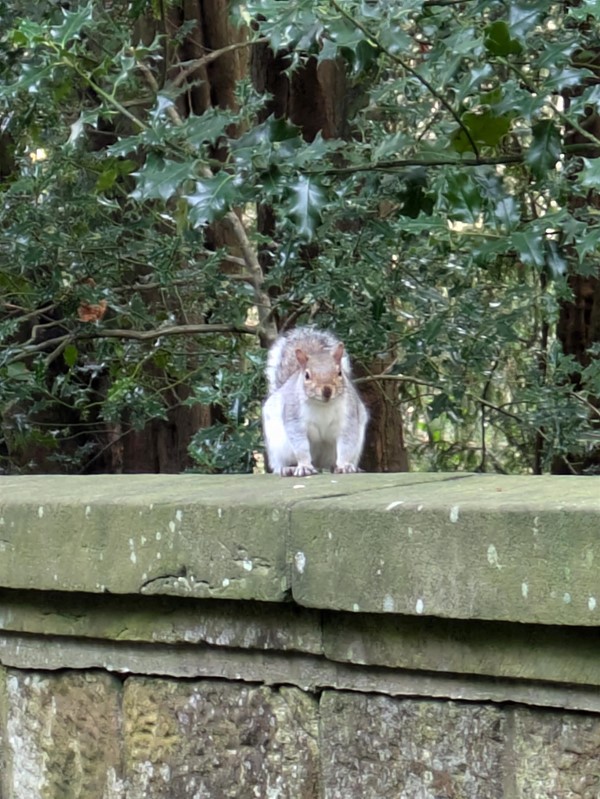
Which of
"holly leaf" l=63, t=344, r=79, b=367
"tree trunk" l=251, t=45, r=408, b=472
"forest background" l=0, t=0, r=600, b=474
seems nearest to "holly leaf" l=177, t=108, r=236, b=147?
"forest background" l=0, t=0, r=600, b=474

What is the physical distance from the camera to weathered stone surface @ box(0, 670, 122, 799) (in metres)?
2.09

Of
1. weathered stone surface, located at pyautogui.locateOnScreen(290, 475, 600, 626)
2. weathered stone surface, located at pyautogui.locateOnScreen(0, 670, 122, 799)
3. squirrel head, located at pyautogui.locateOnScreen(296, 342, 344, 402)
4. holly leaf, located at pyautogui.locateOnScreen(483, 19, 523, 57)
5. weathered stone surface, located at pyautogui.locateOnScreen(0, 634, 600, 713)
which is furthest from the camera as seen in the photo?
squirrel head, located at pyautogui.locateOnScreen(296, 342, 344, 402)

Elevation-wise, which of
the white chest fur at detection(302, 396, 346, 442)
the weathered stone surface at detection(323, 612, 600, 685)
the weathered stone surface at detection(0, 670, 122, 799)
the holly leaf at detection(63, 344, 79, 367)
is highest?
the holly leaf at detection(63, 344, 79, 367)

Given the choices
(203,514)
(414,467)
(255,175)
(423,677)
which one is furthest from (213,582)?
(414,467)

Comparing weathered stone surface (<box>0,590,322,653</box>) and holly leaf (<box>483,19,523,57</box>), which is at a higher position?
holly leaf (<box>483,19,523,57</box>)

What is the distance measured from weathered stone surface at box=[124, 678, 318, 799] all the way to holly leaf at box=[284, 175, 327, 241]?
1.12 m

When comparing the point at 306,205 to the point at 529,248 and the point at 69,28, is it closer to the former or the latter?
the point at 529,248

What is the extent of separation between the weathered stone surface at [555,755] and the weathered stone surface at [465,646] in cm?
7

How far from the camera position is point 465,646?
1677mm

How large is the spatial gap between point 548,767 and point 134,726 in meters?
0.76

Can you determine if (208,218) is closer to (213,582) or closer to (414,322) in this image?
(213,582)

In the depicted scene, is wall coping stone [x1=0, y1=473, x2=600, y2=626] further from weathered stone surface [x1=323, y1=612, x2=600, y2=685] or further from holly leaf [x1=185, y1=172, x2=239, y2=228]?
holly leaf [x1=185, y1=172, x2=239, y2=228]

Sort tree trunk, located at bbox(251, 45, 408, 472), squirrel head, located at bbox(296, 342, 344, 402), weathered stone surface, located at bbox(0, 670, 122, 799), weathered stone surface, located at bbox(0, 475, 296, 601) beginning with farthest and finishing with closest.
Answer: tree trunk, located at bbox(251, 45, 408, 472) → squirrel head, located at bbox(296, 342, 344, 402) → weathered stone surface, located at bbox(0, 670, 122, 799) → weathered stone surface, located at bbox(0, 475, 296, 601)

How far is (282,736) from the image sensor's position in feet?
6.19
